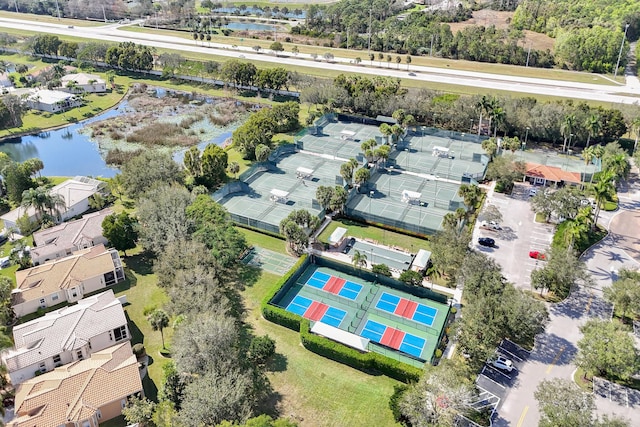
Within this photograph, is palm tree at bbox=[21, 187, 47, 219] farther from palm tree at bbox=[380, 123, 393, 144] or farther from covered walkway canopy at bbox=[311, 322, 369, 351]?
palm tree at bbox=[380, 123, 393, 144]

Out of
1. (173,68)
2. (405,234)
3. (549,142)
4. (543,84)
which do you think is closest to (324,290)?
(405,234)

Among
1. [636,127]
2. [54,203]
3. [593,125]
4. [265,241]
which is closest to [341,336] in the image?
[265,241]

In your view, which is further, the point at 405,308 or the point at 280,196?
the point at 280,196

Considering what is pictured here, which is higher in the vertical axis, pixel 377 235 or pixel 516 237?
pixel 516 237

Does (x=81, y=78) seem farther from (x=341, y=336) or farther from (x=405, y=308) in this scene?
(x=341, y=336)

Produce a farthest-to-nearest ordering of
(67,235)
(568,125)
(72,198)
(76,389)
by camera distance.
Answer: (568,125) < (72,198) < (67,235) < (76,389)

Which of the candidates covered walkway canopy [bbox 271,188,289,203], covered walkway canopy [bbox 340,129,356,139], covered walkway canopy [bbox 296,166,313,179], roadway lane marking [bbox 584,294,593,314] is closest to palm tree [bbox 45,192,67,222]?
covered walkway canopy [bbox 271,188,289,203]

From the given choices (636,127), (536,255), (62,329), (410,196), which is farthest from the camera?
(636,127)
